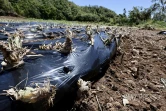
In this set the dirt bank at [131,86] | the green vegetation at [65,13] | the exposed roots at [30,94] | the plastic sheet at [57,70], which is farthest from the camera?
the green vegetation at [65,13]

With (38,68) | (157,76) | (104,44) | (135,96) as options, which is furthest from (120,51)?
(38,68)

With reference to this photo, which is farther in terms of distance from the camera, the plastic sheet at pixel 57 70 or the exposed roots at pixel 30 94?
the plastic sheet at pixel 57 70

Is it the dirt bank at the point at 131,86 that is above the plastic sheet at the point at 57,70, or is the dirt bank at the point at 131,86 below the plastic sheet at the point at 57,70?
below

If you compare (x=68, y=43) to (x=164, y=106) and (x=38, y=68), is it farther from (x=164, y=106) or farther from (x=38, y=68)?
(x=164, y=106)

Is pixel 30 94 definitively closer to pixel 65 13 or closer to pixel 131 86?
pixel 131 86

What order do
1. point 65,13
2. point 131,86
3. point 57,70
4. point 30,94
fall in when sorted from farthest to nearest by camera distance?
1. point 65,13
2. point 131,86
3. point 57,70
4. point 30,94

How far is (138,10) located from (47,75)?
18.4 metres

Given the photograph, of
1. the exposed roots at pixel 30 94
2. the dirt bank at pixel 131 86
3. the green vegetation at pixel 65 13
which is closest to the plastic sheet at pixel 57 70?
the exposed roots at pixel 30 94

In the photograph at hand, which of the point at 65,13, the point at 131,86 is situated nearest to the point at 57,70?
the point at 131,86

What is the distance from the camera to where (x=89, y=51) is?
3064 mm

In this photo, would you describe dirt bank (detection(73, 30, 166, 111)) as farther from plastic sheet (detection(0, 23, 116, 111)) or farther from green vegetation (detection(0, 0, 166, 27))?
green vegetation (detection(0, 0, 166, 27))

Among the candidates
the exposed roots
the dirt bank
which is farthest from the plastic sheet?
the dirt bank

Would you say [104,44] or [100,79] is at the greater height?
[104,44]

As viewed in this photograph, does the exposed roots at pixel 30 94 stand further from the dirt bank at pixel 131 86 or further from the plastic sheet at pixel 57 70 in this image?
the dirt bank at pixel 131 86
